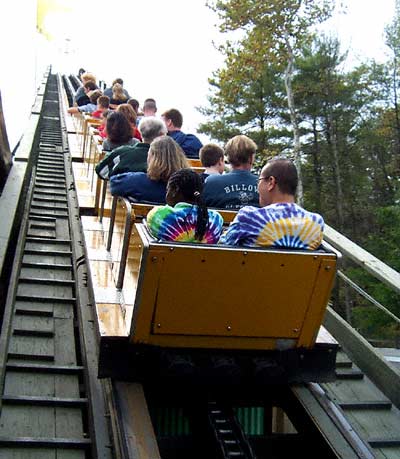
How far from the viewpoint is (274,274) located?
11.4 feet

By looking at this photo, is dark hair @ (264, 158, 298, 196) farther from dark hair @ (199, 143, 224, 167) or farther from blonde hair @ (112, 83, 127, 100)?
blonde hair @ (112, 83, 127, 100)

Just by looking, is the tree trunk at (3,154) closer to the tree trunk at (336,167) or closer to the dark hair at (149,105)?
the dark hair at (149,105)

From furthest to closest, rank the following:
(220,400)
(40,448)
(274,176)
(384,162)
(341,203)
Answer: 1. (384,162)
2. (341,203)
3. (220,400)
4. (274,176)
5. (40,448)

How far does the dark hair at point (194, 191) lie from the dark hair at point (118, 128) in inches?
101

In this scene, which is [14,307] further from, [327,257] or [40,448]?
[327,257]

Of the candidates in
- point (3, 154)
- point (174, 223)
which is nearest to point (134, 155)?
point (174, 223)

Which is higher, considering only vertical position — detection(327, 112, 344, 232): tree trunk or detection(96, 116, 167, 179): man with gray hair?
detection(96, 116, 167, 179): man with gray hair

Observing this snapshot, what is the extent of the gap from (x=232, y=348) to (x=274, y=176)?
2.99 ft

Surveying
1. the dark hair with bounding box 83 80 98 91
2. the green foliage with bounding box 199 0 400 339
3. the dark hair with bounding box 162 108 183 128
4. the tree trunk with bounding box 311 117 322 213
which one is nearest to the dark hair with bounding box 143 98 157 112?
the dark hair with bounding box 162 108 183 128

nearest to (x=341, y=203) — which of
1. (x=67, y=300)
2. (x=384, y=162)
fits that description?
(x=384, y=162)

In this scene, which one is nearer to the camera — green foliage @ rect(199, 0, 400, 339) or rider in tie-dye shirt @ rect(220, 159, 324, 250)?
Result: rider in tie-dye shirt @ rect(220, 159, 324, 250)

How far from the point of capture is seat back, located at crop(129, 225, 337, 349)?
11.1 feet

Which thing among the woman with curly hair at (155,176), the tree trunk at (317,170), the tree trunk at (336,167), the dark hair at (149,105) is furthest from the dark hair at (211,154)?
the tree trunk at (317,170)

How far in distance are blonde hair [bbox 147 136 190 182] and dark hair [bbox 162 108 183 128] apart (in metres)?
2.60
